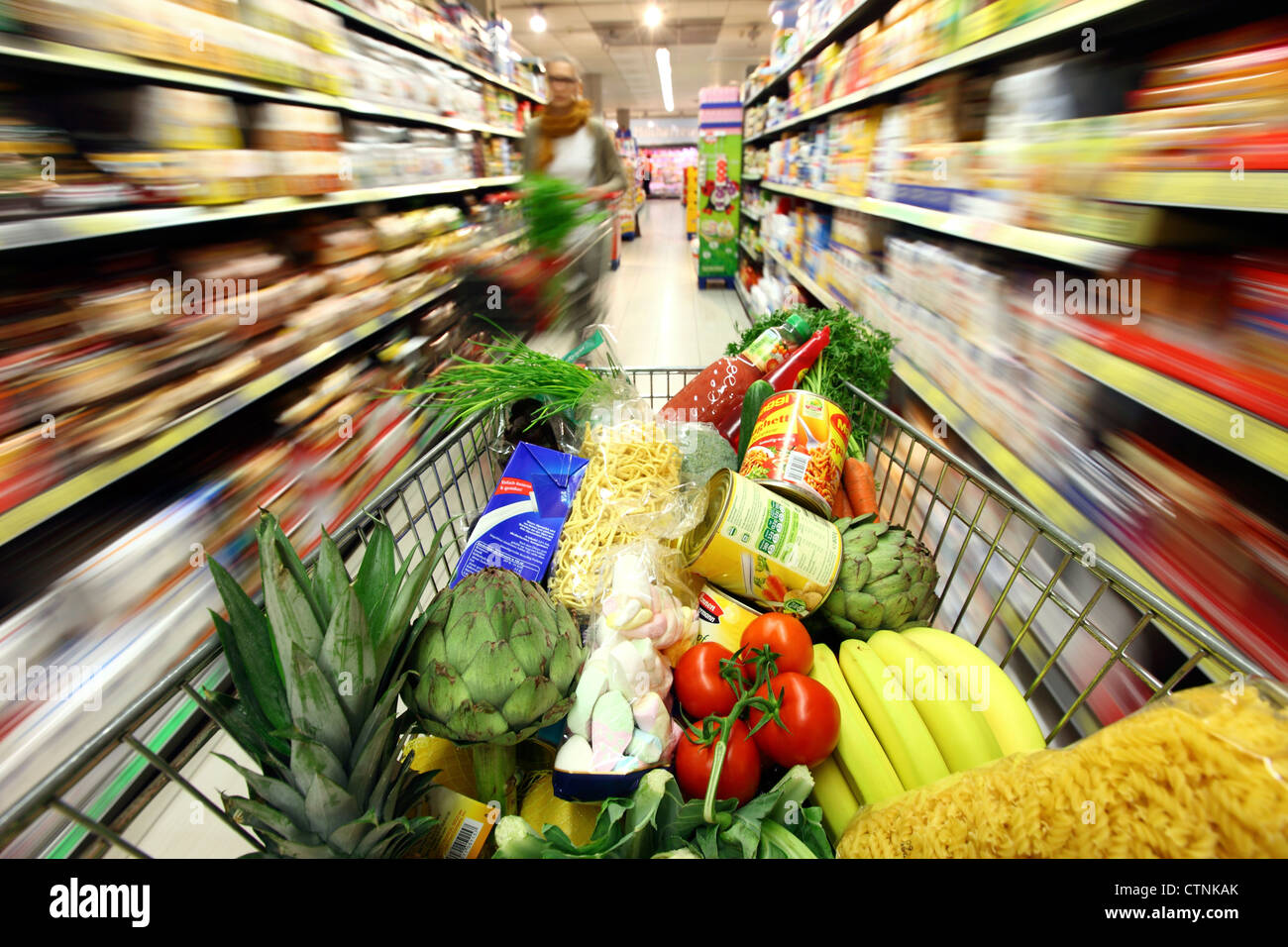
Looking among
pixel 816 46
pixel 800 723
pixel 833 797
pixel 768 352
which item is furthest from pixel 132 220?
pixel 816 46

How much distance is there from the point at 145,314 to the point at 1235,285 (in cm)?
252

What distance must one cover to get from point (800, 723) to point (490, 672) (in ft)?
1.36

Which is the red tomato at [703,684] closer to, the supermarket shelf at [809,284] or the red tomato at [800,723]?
the red tomato at [800,723]

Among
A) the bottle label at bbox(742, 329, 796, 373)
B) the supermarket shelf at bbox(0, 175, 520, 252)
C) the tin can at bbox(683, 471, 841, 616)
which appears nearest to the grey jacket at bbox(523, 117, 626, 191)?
the supermarket shelf at bbox(0, 175, 520, 252)

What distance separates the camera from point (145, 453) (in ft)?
5.28

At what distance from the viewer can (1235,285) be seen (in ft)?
3.17

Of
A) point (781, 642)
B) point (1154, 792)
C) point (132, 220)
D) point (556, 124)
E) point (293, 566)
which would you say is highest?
point (556, 124)

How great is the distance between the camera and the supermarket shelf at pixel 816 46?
9.14ft

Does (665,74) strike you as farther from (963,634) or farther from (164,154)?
(963,634)

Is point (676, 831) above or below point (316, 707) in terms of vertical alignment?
below

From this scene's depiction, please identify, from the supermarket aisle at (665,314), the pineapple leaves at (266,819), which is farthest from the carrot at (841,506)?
the supermarket aisle at (665,314)

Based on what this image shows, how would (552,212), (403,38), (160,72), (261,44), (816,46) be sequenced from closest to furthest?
(160,72) < (261,44) < (552,212) < (403,38) < (816,46)
